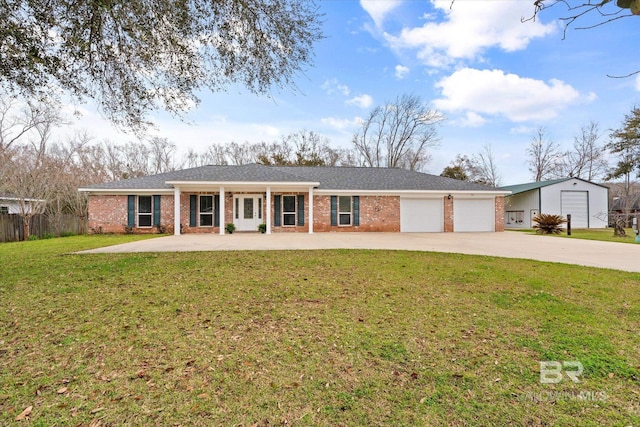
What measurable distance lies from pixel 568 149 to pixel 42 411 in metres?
42.2

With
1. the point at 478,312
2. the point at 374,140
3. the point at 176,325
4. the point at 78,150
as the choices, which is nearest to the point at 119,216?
the point at 78,150

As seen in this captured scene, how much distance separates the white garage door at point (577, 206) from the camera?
22.7 metres

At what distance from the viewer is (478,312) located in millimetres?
3869

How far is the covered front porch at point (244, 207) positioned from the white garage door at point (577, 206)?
66.5 ft

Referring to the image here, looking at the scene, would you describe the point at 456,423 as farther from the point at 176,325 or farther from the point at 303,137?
the point at 303,137

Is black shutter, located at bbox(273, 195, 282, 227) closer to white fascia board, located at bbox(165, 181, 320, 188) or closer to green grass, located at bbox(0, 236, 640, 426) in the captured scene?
white fascia board, located at bbox(165, 181, 320, 188)

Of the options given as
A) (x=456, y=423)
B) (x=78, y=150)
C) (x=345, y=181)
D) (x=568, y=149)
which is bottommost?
(x=456, y=423)

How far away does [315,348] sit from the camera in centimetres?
296

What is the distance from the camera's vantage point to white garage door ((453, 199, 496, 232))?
17406mm

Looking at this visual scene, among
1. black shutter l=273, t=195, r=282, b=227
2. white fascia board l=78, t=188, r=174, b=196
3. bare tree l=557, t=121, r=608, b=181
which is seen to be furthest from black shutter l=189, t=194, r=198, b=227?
bare tree l=557, t=121, r=608, b=181

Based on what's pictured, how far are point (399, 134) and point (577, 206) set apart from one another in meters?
16.0

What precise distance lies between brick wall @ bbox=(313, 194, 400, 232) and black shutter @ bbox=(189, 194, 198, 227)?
250 inches

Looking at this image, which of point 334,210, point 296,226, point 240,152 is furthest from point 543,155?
point 240,152

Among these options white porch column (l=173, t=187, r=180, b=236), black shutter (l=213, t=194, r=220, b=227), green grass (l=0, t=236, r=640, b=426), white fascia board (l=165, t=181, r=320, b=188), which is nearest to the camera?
green grass (l=0, t=236, r=640, b=426)
